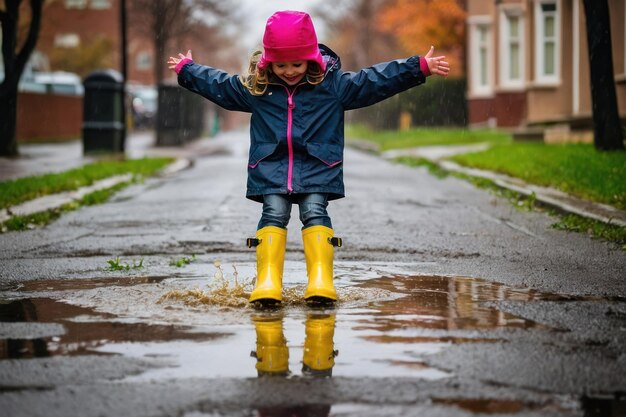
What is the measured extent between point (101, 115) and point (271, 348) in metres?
21.9

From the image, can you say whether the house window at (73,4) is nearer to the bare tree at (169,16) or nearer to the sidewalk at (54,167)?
the bare tree at (169,16)

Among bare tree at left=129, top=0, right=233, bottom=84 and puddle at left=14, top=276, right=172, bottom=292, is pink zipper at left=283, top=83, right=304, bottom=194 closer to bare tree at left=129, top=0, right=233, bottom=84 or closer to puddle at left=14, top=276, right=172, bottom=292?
puddle at left=14, top=276, right=172, bottom=292

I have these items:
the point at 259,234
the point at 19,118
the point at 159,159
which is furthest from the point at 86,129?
the point at 259,234

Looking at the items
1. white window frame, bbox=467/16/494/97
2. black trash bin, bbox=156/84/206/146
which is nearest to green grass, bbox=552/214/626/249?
black trash bin, bbox=156/84/206/146

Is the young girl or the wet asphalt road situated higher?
the young girl

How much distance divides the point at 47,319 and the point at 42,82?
1565 inches

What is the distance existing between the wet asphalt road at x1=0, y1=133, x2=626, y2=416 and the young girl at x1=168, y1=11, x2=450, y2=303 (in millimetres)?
443

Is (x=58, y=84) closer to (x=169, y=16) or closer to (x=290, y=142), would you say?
(x=169, y=16)

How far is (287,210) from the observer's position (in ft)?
21.4

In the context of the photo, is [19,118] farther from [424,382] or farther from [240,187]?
[424,382]

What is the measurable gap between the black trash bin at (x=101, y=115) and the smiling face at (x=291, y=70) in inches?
795

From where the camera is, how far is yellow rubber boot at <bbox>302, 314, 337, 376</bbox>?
465 centimetres

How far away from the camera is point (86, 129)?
26156 millimetres

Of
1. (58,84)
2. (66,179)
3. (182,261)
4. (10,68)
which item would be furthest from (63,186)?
(58,84)
